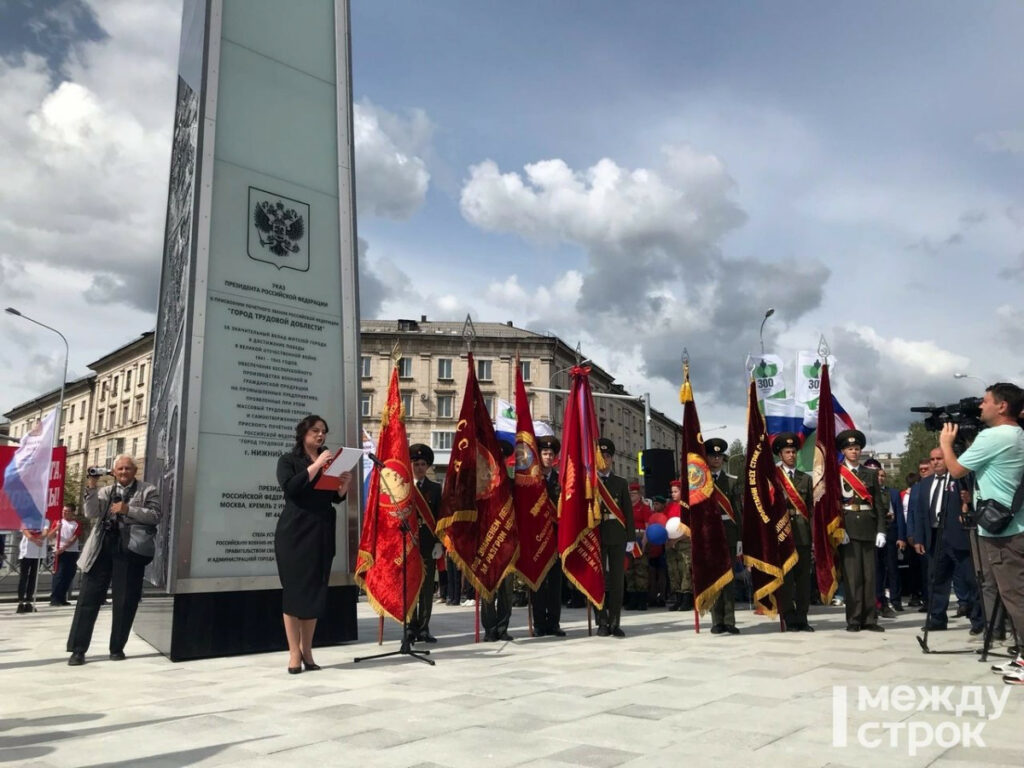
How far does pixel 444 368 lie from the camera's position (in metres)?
62.5

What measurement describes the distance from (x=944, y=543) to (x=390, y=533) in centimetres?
610

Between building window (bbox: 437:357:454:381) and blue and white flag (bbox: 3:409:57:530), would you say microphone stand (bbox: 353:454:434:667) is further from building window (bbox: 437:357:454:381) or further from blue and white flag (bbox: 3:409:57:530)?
building window (bbox: 437:357:454:381)

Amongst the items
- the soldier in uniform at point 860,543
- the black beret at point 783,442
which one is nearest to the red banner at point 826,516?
the soldier in uniform at point 860,543

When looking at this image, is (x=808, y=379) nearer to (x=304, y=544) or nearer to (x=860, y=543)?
(x=860, y=543)

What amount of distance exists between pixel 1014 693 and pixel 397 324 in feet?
212

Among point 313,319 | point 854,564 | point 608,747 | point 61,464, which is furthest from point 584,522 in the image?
point 61,464

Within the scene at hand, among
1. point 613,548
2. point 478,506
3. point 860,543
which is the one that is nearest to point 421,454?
point 478,506

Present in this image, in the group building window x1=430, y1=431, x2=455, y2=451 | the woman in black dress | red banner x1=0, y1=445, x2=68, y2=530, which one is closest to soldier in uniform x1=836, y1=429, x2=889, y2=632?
the woman in black dress

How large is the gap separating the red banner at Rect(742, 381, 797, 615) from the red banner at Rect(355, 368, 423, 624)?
3758 mm

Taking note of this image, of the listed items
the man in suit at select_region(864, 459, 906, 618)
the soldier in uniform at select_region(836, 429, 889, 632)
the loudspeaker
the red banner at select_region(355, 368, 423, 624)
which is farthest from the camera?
the loudspeaker

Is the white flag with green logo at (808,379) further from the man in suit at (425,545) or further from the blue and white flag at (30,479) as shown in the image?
the blue and white flag at (30,479)

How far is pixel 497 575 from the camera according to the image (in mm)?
8500

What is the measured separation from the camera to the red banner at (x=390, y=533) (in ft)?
25.9

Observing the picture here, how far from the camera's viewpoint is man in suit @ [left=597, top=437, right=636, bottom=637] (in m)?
8.88
